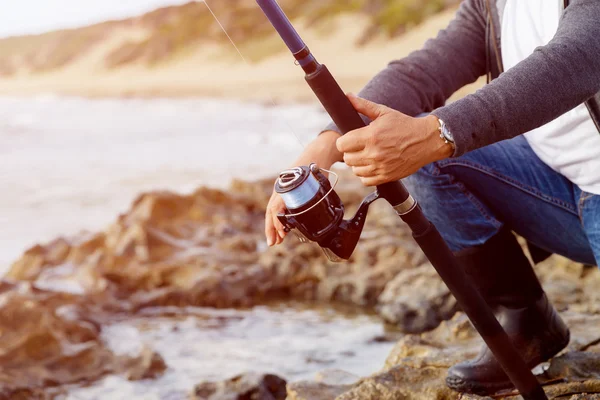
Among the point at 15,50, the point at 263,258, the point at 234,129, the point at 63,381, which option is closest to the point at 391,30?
the point at 234,129

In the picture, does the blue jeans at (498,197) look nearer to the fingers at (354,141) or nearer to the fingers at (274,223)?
the fingers at (274,223)

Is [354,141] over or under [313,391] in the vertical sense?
over

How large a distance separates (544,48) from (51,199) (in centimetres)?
1283

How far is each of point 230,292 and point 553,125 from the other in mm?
3020

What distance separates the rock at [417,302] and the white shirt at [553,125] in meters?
1.78

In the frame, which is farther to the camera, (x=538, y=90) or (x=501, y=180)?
(x=501, y=180)

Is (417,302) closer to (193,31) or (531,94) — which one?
(531,94)

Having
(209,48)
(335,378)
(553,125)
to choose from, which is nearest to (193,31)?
(209,48)

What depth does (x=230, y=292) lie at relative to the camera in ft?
14.8

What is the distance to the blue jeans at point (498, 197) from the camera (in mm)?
1897

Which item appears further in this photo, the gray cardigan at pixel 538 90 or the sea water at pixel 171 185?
the sea water at pixel 171 185

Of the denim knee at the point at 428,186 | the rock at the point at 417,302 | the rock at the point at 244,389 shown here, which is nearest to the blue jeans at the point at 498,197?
the denim knee at the point at 428,186

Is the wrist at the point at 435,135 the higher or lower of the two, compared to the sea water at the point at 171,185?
higher

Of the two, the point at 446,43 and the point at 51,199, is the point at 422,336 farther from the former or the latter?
the point at 51,199
